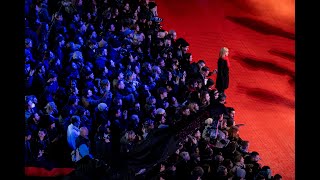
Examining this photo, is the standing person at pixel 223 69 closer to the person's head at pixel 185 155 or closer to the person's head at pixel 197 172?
the person's head at pixel 185 155

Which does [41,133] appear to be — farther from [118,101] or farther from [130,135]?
[118,101]

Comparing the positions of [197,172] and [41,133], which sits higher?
[41,133]

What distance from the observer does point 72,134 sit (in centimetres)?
627

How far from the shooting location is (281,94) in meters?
10.9

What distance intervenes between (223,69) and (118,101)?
2497 mm

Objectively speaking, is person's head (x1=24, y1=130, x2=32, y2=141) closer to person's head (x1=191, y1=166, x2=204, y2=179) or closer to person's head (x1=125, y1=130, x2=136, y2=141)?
person's head (x1=125, y1=130, x2=136, y2=141)

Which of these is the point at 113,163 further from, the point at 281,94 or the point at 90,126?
the point at 281,94

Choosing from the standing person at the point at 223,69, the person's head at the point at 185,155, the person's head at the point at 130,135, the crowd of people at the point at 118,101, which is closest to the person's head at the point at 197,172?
the crowd of people at the point at 118,101

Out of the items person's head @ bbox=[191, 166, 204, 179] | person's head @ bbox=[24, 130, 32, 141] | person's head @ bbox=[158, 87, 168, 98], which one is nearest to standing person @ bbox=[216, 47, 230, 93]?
person's head @ bbox=[158, 87, 168, 98]

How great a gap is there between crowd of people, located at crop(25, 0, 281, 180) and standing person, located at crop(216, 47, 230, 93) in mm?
39

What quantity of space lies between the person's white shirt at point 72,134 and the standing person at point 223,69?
353 centimetres

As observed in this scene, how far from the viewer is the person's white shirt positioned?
6.23 m

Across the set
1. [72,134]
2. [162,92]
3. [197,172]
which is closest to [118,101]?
[162,92]
